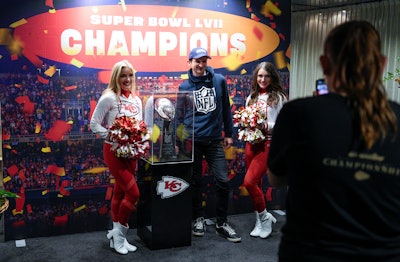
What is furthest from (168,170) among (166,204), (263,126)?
(263,126)

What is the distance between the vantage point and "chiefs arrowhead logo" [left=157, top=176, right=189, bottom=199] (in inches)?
150

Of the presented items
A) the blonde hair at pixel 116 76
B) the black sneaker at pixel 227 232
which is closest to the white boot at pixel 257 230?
the black sneaker at pixel 227 232

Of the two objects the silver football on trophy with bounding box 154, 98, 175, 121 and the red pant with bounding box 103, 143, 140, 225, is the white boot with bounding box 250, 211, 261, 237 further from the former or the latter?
the silver football on trophy with bounding box 154, 98, 175, 121

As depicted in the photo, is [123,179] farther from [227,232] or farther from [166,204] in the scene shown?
[227,232]

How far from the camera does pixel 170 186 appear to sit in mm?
3836

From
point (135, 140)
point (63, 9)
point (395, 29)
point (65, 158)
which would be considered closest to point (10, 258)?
point (65, 158)

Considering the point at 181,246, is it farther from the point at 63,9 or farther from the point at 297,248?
the point at 297,248

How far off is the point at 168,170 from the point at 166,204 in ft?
0.89

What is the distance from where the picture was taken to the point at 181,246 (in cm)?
394

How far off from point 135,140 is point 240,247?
1.25 meters

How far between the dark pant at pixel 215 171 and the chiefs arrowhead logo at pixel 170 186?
352mm

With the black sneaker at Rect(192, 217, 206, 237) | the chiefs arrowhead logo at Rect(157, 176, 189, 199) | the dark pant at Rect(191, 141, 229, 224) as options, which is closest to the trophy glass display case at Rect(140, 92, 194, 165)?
the chiefs arrowhead logo at Rect(157, 176, 189, 199)

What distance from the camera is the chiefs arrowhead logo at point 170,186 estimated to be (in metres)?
3.81

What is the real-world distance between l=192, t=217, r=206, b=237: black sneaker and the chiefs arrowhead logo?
1.70ft
